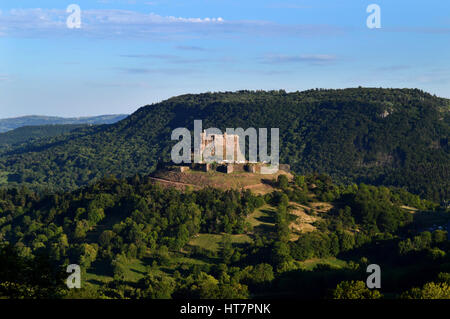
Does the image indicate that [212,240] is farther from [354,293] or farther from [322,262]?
[354,293]

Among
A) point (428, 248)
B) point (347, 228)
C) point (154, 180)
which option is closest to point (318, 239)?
point (347, 228)

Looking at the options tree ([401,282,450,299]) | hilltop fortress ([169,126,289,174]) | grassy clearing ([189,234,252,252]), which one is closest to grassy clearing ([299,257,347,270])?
grassy clearing ([189,234,252,252])

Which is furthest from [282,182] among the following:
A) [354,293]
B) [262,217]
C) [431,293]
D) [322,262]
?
[431,293]

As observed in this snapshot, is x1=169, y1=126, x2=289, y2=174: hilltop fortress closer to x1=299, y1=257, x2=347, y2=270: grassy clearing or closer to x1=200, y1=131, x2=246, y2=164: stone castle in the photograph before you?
x1=200, y1=131, x2=246, y2=164: stone castle

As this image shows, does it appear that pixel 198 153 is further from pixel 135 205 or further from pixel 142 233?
pixel 142 233

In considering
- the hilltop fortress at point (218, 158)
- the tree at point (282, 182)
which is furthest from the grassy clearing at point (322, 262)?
the hilltop fortress at point (218, 158)
